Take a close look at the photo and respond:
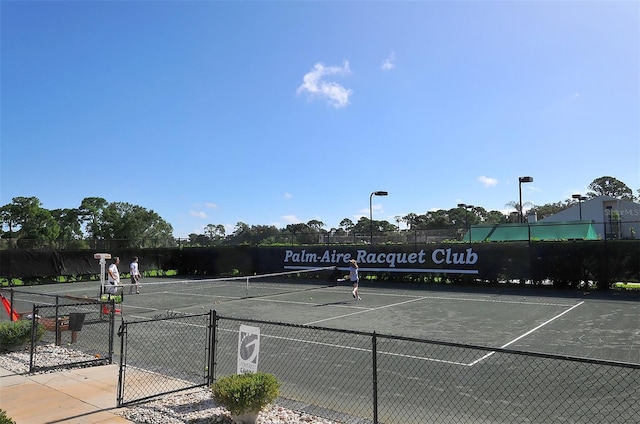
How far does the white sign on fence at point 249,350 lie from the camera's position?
19.6ft

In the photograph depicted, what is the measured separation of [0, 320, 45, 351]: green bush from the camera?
30.7 feet

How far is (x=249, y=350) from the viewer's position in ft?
19.9

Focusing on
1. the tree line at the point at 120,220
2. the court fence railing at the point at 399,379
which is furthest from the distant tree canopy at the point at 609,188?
the court fence railing at the point at 399,379

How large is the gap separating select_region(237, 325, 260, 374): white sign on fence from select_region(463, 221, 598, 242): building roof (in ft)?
73.9

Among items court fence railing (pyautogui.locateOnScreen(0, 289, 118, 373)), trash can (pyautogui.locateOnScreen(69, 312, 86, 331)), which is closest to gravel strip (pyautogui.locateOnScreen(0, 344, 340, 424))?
court fence railing (pyautogui.locateOnScreen(0, 289, 118, 373))

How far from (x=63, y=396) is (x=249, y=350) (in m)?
2.92

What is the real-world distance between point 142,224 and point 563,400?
275 feet

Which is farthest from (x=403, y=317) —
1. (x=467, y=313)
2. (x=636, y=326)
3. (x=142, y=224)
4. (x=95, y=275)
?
(x=142, y=224)

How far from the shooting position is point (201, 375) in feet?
25.1

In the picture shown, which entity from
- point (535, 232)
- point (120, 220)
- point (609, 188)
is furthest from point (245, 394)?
point (609, 188)

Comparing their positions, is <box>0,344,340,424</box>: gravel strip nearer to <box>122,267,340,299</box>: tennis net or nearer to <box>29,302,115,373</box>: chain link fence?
<box>29,302,115,373</box>: chain link fence

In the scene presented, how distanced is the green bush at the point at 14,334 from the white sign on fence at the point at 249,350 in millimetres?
5818

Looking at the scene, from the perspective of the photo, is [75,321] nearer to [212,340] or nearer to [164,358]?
[164,358]

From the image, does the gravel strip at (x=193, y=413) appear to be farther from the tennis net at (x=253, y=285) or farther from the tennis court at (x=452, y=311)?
the tennis net at (x=253, y=285)
